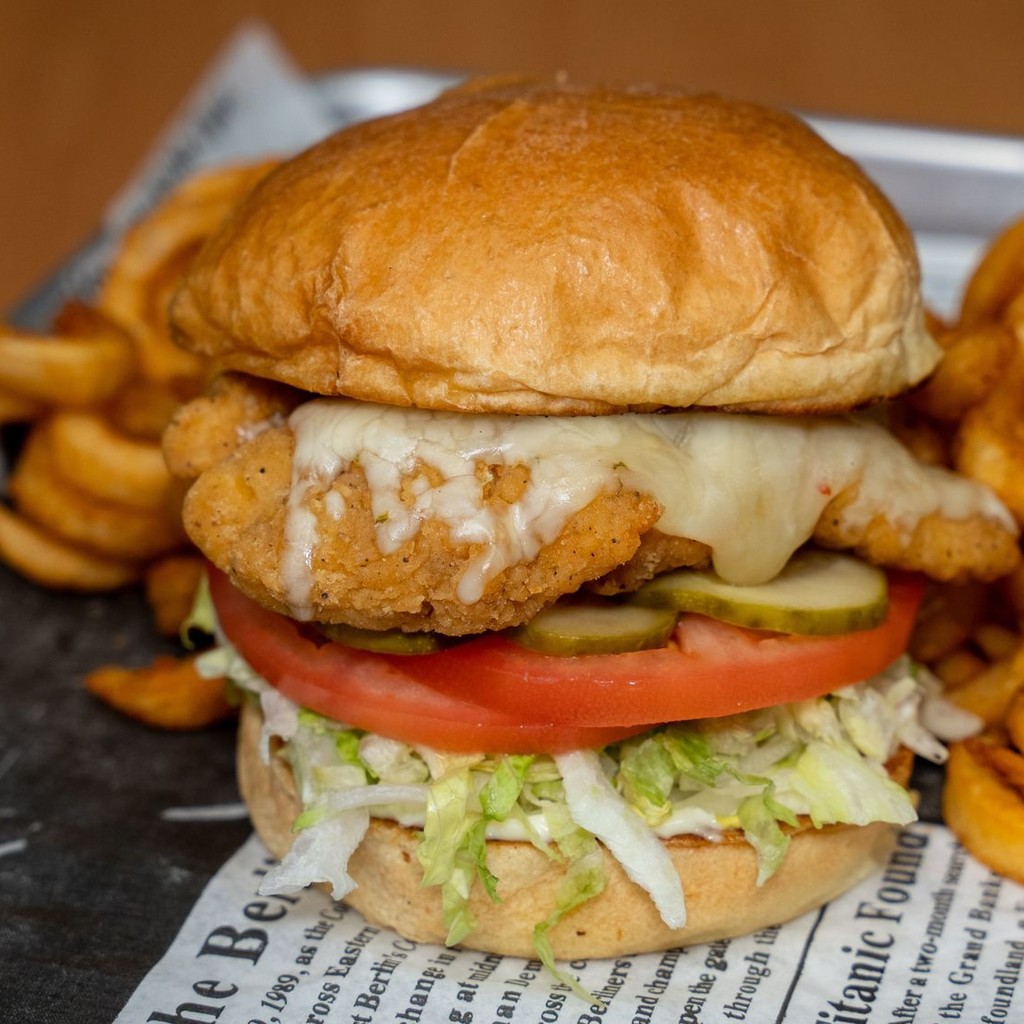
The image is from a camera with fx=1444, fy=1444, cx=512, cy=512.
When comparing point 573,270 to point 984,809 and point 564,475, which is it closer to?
point 564,475

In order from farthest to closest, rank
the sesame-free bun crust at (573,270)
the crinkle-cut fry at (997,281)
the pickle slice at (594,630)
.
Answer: the crinkle-cut fry at (997,281) → the pickle slice at (594,630) → the sesame-free bun crust at (573,270)

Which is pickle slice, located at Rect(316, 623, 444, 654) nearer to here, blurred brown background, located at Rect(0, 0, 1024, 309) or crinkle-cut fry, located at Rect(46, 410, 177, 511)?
crinkle-cut fry, located at Rect(46, 410, 177, 511)

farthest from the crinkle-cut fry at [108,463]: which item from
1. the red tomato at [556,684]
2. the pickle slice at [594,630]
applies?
the pickle slice at [594,630]

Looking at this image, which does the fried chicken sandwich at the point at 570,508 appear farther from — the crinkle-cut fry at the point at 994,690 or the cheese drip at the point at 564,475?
the crinkle-cut fry at the point at 994,690

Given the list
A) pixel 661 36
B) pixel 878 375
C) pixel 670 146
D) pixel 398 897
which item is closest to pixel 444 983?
pixel 398 897

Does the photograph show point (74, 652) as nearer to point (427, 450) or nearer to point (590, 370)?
point (427, 450)

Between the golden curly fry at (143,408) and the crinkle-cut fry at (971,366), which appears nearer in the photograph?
the crinkle-cut fry at (971,366)

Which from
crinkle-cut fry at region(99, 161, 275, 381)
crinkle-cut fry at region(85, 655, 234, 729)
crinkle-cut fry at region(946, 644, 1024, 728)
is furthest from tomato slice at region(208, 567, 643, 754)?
crinkle-cut fry at region(99, 161, 275, 381)
